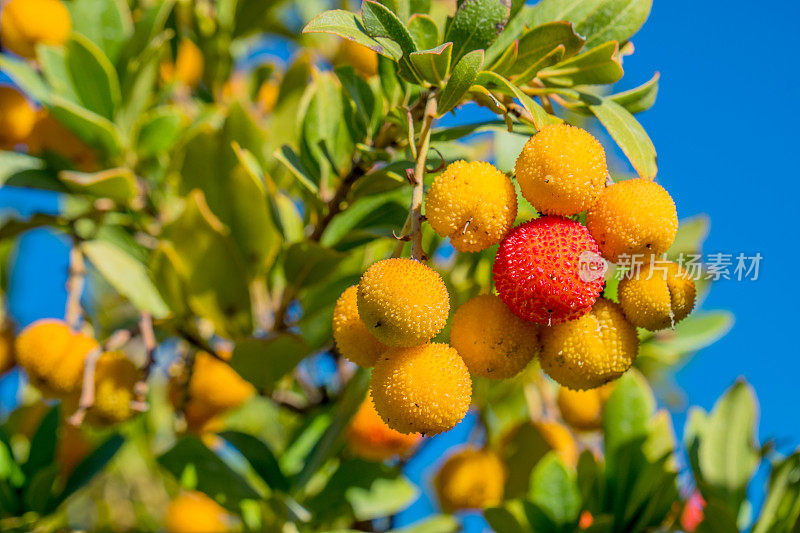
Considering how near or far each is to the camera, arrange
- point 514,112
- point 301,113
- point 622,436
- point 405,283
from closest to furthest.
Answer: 1. point 405,283
2. point 514,112
3. point 301,113
4. point 622,436

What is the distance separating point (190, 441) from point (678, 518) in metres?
0.74

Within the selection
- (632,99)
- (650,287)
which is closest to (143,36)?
(632,99)

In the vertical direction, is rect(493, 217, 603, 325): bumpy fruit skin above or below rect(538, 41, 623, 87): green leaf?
below

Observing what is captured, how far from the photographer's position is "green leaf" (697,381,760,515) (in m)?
1.16

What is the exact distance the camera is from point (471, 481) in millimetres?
1289

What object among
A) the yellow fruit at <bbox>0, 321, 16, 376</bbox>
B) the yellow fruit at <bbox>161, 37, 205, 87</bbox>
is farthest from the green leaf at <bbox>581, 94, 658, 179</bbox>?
the yellow fruit at <bbox>0, 321, 16, 376</bbox>

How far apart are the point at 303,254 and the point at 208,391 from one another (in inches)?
14.6

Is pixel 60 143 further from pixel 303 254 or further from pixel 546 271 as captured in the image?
pixel 546 271

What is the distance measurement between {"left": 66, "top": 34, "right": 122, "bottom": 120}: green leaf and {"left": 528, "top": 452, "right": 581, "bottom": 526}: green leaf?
0.91 m

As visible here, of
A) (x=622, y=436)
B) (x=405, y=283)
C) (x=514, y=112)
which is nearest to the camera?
(x=405, y=283)

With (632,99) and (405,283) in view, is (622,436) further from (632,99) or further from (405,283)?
(405,283)

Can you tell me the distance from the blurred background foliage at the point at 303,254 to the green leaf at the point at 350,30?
0.21 feet

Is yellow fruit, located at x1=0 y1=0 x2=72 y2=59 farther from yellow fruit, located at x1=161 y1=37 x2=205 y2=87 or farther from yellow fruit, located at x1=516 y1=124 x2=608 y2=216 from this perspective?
yellow fruit, located at x1=516 y1=124 x2=608 y2=216

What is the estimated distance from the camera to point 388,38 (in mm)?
735
